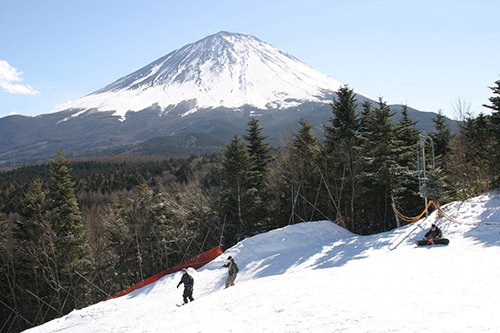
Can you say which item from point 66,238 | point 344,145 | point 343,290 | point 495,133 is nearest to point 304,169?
point 344,145

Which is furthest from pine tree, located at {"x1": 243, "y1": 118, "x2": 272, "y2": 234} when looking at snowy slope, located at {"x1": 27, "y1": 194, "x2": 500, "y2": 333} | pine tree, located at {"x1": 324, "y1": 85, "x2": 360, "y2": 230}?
snowy slope, located at {"x1": 27, "y1": 194, "x2": 500, "y2": 333}

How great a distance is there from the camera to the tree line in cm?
2100

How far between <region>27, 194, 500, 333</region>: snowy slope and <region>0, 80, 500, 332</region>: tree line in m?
4.05

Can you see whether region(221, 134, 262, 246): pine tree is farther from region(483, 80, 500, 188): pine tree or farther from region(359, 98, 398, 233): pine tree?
region(483, 80, 500, 188): pine tree

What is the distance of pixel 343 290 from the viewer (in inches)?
391

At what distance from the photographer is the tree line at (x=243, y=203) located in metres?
21.0

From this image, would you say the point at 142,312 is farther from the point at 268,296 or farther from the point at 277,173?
the point at 277,173

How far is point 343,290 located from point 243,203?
17005 mm

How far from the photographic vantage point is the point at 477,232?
48.2 ft

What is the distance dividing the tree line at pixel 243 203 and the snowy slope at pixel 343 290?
4049mm

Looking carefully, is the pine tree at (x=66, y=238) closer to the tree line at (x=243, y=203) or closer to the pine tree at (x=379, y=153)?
the tree line at (x=243, y=203)

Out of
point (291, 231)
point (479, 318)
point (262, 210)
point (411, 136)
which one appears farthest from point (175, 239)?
point (479, 318)

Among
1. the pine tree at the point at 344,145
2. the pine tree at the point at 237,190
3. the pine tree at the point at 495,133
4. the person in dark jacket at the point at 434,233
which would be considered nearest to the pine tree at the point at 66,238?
the pine tree at the point at 237,190

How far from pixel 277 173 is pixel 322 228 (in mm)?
7854
